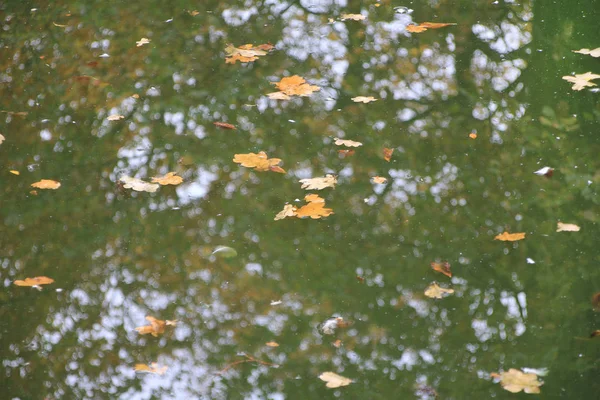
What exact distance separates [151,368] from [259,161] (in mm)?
1541

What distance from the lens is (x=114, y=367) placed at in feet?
8.77

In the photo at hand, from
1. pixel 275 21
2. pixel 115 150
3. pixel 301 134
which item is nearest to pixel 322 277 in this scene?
pixel 301 134

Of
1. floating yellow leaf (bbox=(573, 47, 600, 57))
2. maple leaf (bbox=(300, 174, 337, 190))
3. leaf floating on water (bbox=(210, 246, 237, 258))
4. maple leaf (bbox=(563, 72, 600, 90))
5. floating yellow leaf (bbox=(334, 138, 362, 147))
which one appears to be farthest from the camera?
floating yellow leaf (bbox=(573, 47, 600, 57))

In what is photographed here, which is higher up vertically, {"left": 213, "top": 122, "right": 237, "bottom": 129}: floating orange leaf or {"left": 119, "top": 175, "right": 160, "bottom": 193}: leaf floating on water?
{"left": 119, "top": 175, "right": 160, "bottom": 193}: leaf floating on water

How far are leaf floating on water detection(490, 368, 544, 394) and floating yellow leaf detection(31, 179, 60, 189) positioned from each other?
8.00 feet

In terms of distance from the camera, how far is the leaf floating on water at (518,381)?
2531mm

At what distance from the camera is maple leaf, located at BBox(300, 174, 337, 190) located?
12.0 ft

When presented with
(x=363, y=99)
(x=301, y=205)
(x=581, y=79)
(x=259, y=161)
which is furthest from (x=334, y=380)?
(x=581, y=79)

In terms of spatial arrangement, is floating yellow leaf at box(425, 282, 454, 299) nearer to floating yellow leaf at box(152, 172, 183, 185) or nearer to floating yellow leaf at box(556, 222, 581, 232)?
floating yellow leaf at box(556, 222, 581, 232)

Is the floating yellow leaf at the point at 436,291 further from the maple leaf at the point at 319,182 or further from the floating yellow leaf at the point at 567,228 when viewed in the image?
the maple leaf at the point at 319,182

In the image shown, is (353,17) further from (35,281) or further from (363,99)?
(35,281)

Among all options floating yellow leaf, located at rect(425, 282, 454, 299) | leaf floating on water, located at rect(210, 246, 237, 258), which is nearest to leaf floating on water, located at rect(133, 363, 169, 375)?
leaf floating on water, located at rect(210, 246, 237, 258)

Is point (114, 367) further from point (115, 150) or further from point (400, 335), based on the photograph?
point (115, 150)

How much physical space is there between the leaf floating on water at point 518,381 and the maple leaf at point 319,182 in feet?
4.69
